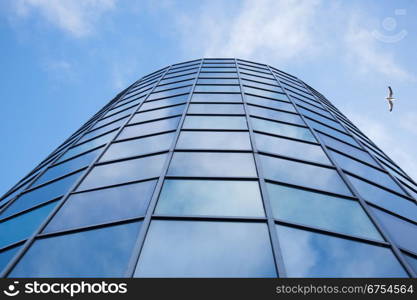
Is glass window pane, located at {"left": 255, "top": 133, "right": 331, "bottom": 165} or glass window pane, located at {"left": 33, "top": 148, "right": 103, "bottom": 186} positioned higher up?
glass window pane, located at {"left": 33, "top": 148, "right": 103, "bottom": 186}

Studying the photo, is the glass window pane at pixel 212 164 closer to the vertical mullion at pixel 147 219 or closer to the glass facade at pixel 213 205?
the glass facade at pixel 213 205

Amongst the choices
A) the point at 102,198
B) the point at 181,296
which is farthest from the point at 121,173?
the point at 181,296

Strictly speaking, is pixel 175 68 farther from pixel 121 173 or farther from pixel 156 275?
pixel 156 275

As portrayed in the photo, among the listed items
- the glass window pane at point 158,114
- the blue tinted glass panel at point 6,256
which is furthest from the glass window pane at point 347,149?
the blue tinted glass panel at point 6,256

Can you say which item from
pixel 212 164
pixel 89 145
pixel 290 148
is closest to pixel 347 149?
pixel 290 148

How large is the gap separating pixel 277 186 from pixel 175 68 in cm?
1529

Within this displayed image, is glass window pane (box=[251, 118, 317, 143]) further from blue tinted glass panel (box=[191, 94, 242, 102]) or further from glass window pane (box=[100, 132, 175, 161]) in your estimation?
glass window pane (box=[100, 132, 175, 161])

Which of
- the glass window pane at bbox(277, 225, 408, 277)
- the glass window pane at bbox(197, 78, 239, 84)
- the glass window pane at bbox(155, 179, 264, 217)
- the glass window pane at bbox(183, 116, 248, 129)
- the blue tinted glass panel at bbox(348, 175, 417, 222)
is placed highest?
the glass window pane at bbox(197, 78, 239, 84)

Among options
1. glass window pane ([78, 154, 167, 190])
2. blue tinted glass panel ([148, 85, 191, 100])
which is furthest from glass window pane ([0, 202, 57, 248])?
blue tinted glass panel ([148, 85, 191, 100])

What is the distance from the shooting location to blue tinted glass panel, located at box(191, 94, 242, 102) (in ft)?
44.3

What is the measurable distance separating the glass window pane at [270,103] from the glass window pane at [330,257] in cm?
787

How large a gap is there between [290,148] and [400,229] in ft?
11.1

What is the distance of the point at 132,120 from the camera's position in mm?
12852

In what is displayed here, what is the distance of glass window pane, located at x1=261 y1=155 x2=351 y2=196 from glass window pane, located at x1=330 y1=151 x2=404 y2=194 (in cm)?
104
